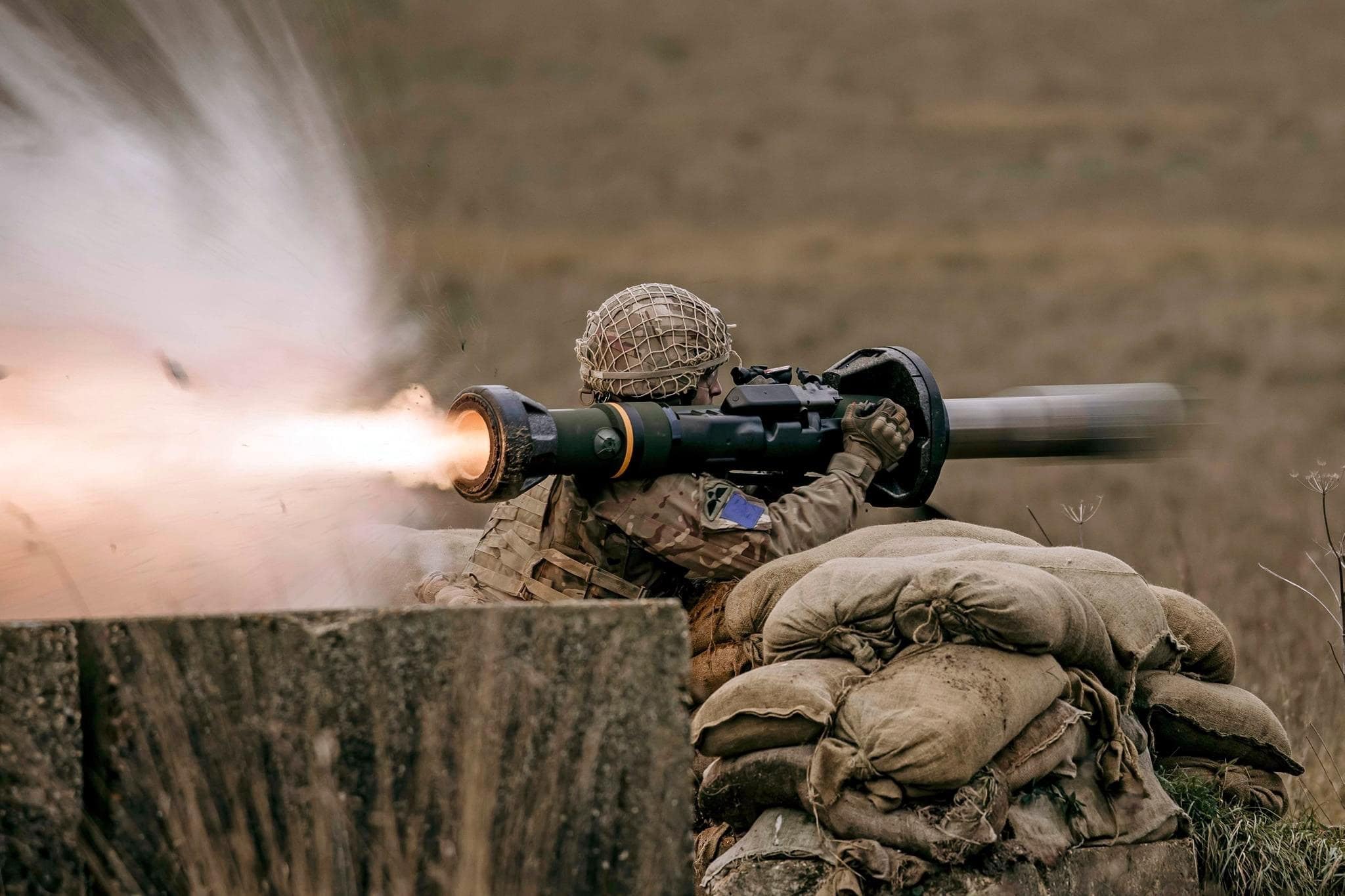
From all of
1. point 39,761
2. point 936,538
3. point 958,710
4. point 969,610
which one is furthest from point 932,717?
point 39,761

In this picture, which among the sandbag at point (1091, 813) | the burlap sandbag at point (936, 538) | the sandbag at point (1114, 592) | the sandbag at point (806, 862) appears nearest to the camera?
the sandbag at point (806, 862)

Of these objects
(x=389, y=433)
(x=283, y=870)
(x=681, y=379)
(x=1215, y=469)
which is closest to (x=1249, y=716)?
(x=681, y=379)

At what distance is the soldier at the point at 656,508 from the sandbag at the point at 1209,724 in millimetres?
1085

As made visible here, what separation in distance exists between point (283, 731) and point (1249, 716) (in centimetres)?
313

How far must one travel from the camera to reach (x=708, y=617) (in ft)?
16.1

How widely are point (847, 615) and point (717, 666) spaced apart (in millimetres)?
710

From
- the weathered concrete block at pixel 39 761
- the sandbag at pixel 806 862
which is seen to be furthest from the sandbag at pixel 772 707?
the weathered concrete block at pixel 39 761

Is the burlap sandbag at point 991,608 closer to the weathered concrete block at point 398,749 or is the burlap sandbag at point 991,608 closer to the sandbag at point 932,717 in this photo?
the sandbag at point 932,717

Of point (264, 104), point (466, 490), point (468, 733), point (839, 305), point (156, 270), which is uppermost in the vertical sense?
point (839, 305)

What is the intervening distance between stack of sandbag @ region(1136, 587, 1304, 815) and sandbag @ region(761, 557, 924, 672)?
985 mm

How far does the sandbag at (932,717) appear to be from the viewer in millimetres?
3775

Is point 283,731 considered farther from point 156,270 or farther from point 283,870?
point 156,270

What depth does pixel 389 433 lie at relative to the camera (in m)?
4.76

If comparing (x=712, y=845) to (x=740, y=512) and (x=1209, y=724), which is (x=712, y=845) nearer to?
(x=740, y=512)
